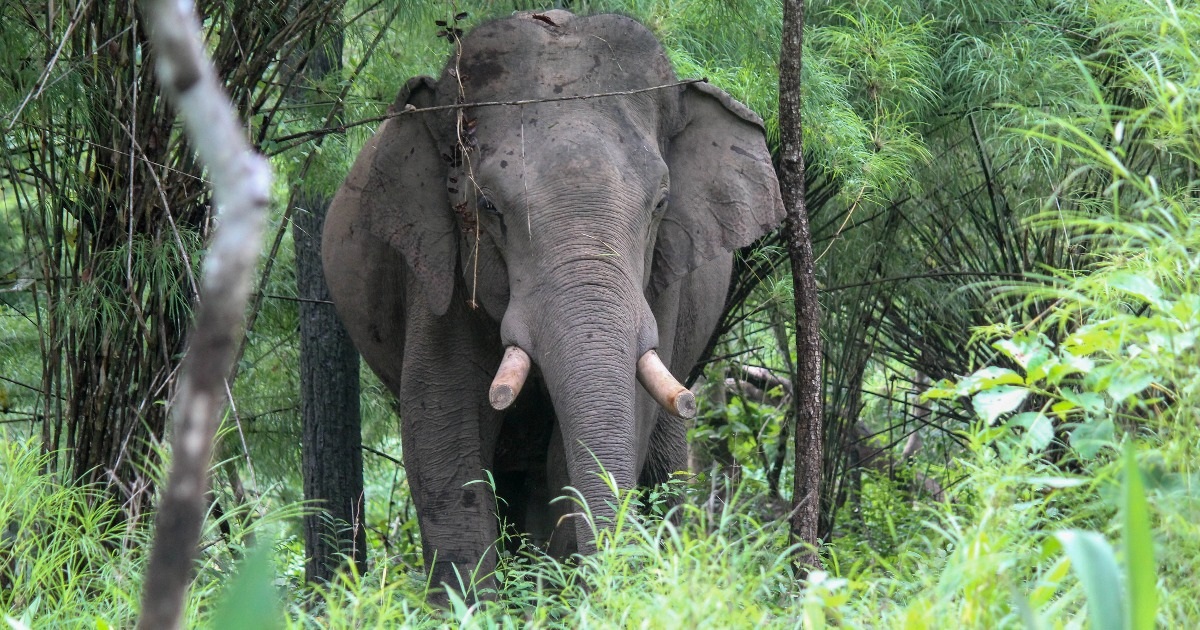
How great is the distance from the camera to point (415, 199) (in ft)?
14.9

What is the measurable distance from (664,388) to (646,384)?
0.12 metres

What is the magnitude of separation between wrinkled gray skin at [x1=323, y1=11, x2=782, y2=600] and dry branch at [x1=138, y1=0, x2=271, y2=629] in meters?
2.57

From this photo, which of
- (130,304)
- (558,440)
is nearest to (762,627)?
(558,440)

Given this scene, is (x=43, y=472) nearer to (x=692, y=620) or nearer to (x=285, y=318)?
(x=692, y=620)

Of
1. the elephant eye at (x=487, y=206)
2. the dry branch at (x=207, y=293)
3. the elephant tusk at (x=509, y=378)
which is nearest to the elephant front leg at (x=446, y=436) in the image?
the elephant eye at (x=487, y=206)

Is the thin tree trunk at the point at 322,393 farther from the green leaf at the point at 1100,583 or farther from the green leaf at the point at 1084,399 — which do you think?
the green leaf at the point at 1100,583

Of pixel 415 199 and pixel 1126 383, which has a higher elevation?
pixel 415 199

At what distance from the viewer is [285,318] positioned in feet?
25.3

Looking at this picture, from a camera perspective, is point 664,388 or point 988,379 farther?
point 664,388

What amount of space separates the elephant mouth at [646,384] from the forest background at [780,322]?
1.11 feet

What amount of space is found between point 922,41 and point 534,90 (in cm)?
237

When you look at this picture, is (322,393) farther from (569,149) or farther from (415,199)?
(569,149)

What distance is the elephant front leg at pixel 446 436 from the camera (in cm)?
459

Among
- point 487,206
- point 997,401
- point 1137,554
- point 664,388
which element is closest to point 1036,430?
point 997,401
